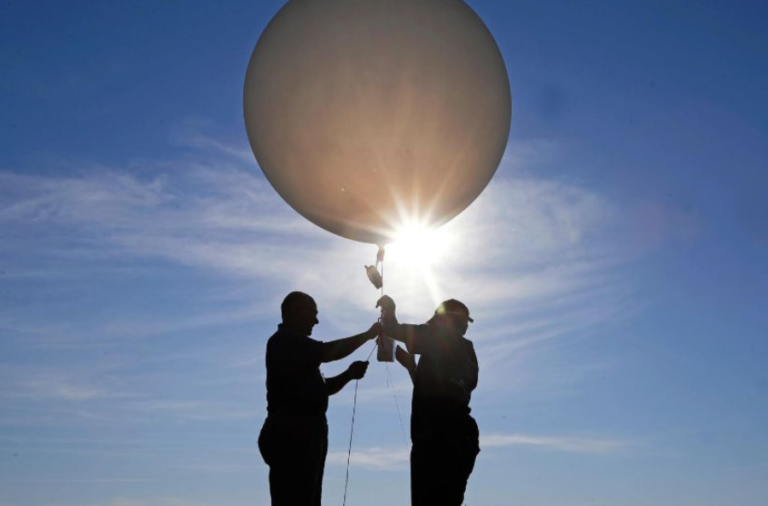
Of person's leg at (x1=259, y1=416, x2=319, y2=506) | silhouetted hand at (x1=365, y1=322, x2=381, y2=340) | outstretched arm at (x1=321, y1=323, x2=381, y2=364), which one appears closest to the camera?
person's leg at (x1=259, y1=416, x2=319, y2=506)

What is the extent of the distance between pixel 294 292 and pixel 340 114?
1.29 meters

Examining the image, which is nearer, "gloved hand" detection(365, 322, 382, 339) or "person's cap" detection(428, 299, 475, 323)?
"gloved hand" detection(365, 322, 382, 339)

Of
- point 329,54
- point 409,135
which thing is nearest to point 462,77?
point 409,135

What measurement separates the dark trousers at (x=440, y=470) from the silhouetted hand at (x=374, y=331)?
81 cm

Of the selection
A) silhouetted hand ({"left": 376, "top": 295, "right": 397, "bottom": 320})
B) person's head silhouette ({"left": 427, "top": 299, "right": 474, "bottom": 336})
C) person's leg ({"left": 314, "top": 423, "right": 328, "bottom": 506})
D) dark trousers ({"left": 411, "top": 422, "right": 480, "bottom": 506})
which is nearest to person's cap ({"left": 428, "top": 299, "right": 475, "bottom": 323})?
person's head silhouette ({"left": 427, "top": 299, "right": 474, "bottom": 336})

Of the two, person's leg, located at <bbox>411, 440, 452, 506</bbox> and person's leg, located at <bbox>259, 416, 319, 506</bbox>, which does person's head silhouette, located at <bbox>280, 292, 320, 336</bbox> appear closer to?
person's leg, located at <bbox>259, 416, 319, 506</bbox>

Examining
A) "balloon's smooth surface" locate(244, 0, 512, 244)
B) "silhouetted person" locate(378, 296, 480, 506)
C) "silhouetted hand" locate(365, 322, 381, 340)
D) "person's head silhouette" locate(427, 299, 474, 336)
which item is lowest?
"silhouetted person" locate(378, 296, 480, 506)

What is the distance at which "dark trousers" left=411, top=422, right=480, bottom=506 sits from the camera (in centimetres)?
559

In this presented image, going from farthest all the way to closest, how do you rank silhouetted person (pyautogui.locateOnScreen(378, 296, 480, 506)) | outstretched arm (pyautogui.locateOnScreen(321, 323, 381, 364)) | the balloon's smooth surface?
1. silhouetted person (pyautogui.locateOnScreen(378, 296, 480, 506))
2. outstretched arm (pyautogui.locateOnScreen(321, 323, 381, 364))
3. the balloon's smooth surface

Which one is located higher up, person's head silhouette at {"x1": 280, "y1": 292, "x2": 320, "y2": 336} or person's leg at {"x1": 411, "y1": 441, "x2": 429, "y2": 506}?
person's head silhouette at {"x1": 280, "y1": 292, "x2": 320, "y2": 336}

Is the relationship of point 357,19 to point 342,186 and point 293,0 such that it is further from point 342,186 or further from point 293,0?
point 342,186

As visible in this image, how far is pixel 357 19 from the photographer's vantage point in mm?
5500

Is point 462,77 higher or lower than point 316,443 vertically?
higher

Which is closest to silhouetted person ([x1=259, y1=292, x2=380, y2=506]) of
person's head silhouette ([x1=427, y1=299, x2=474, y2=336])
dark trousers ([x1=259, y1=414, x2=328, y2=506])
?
dark trousers ([x1=259, y1=414, x2=328, y2=506])
